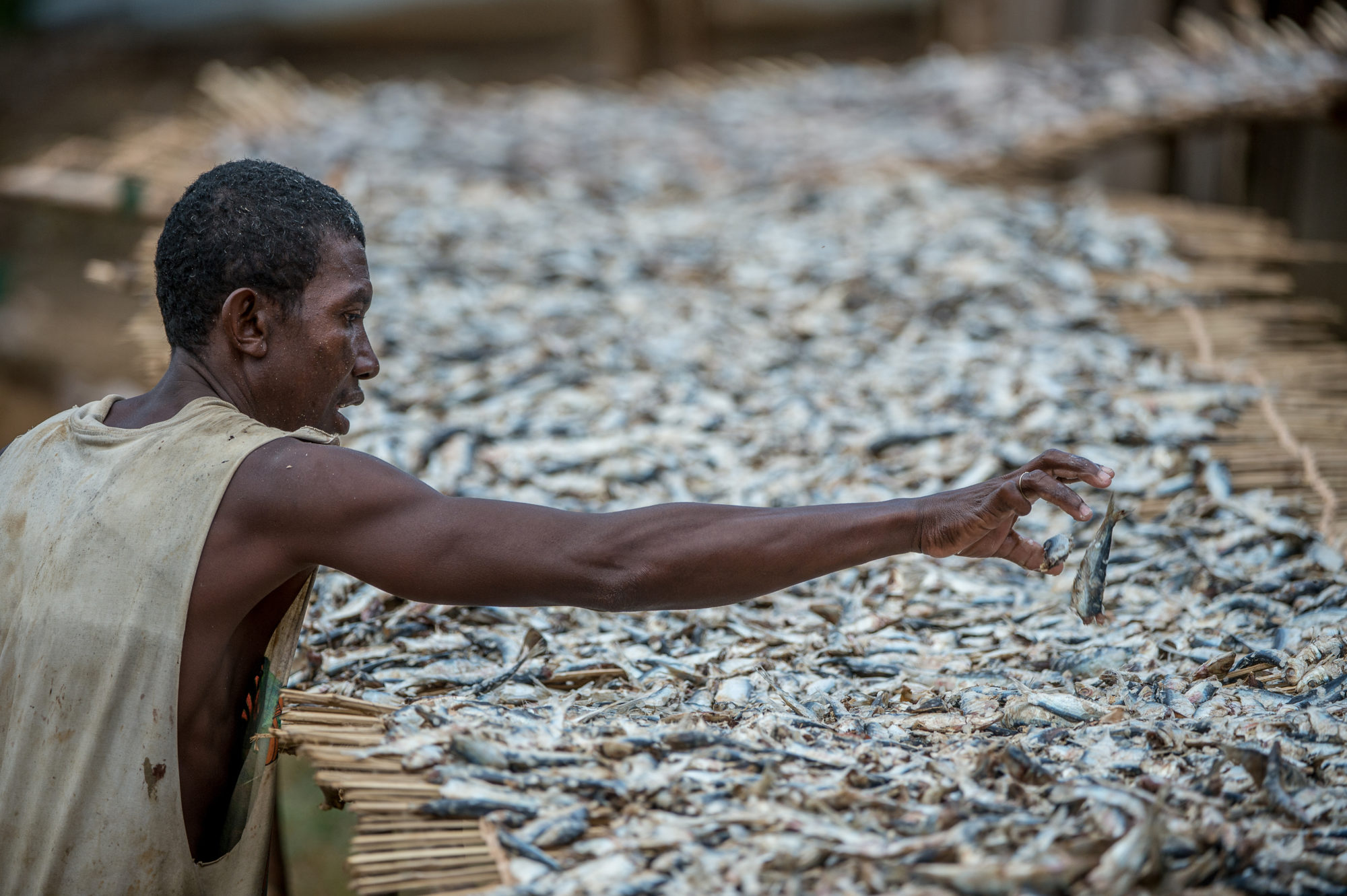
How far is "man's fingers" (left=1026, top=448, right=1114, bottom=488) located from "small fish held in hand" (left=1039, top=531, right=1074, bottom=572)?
0.43ft

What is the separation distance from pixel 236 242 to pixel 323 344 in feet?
0.59

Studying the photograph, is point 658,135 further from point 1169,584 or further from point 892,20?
point 892,20

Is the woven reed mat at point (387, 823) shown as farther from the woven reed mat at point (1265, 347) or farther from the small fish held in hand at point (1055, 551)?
the woven reed mat at point (1265, 347)

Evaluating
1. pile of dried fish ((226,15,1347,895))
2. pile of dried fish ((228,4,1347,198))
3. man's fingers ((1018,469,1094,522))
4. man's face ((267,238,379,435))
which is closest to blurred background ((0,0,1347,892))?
pile of dried fish ((228,4,1347,198))

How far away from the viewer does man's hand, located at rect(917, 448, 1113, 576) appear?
4.97ft

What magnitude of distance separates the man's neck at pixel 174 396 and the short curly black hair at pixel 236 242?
1.3 inches

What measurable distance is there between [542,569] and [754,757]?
0.38m

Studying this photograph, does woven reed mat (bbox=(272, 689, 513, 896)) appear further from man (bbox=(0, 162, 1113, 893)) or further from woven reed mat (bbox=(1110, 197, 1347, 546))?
woven reed mat (bbox=(1110, 197, 1347, 546))

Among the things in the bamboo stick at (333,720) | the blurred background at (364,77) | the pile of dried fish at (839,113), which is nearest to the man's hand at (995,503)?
the bamboo stick at (333,720)

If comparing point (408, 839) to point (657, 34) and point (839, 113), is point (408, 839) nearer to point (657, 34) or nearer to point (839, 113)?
point (839, 113)

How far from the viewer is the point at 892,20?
35.2ft

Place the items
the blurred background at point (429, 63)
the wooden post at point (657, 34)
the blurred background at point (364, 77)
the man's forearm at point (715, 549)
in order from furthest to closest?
the wooden post at point (657, 34) → the blurred background at point (429, 63) → the blurred background at point (364, 77) → the man's forearm at point (715, 549)

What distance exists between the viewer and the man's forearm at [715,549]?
1.46 m

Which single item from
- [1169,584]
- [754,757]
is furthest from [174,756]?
[1169,584]
